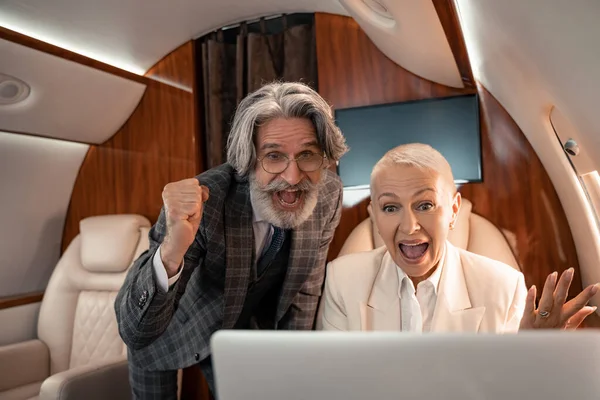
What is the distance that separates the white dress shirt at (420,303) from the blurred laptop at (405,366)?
2.55 feet

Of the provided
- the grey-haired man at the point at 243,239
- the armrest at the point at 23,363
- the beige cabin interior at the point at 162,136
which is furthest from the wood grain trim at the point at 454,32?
the armrest at the point at 23,363

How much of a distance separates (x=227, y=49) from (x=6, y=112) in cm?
103

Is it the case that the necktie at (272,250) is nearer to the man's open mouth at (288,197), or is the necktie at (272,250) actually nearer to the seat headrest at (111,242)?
the man's open mouth at (288,197)

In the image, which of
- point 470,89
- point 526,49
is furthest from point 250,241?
point 470,89

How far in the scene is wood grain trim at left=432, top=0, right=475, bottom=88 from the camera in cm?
113

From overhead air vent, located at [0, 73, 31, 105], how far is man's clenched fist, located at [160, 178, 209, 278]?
1405 mm

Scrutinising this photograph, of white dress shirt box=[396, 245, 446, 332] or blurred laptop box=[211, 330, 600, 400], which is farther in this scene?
white dress shirt box=[396, 245, 446, 332]

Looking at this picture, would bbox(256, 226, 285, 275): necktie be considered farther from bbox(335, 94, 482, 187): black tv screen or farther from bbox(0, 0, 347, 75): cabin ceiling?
bbox(0, 0, 347, 75): cabin ceiling

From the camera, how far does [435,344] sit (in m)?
0.48

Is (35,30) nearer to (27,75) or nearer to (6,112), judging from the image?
(27,75)

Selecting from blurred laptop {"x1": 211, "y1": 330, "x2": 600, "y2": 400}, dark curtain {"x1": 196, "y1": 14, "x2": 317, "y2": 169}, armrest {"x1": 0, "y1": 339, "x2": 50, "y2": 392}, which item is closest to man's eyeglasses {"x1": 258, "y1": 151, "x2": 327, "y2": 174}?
blurred laptop {"x1": 211, "y1": 330, "x2": 600, "y2": 400}

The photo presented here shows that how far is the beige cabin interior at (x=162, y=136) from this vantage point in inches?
69.3

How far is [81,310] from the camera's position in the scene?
2521mm

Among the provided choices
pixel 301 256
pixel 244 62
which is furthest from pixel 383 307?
pixel 244 62
